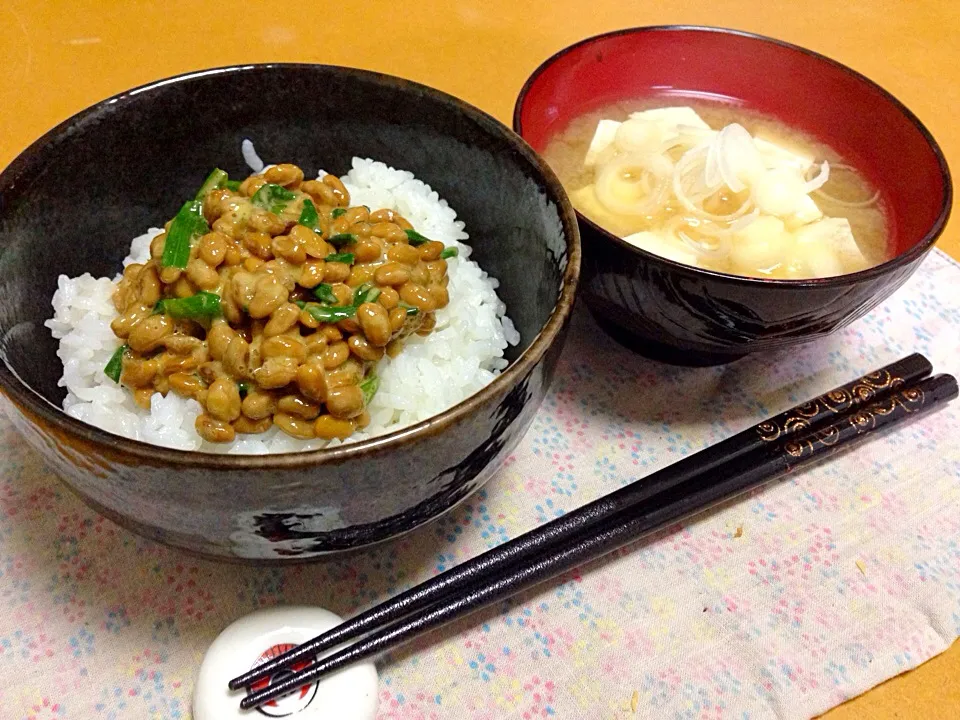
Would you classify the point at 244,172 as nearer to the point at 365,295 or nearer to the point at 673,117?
the point at 365,295

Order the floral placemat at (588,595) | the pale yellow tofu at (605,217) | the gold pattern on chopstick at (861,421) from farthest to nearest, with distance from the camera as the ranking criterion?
the pale yellow tofu at (605,217), the gold pattern on chopstick at (861,421), the floral placemat at (588,595)

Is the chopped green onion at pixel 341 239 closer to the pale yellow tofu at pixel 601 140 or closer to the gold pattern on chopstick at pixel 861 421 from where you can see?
the pale yellow tofu at pixel 601 140

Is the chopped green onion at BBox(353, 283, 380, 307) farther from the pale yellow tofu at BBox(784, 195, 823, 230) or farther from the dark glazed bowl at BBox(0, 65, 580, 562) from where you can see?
the pale yellow tofu at BBox(784, 195, 823, 230)

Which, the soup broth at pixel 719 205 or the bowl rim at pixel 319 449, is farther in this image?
the soup broth at pixel 719 205

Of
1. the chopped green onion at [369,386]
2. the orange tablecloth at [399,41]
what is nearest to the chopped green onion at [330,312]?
the chopped green onion at [369,386]

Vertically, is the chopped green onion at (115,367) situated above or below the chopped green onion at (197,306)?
below

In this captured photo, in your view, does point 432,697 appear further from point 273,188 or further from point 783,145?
point 783,145

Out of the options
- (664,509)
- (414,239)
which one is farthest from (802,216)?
(414,239)
